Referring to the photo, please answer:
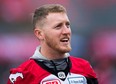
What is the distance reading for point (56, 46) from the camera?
166 centimetres

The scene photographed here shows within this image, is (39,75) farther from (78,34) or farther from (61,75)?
(78,34)

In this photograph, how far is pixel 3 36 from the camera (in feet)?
10.9

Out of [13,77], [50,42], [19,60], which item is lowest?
[19,60]

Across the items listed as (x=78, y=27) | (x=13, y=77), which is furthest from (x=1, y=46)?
(x=13, y=77)

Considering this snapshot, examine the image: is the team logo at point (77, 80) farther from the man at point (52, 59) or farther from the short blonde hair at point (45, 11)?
the short blonde hair at point (45, 11)

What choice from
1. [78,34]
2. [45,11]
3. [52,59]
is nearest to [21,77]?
[52,59]

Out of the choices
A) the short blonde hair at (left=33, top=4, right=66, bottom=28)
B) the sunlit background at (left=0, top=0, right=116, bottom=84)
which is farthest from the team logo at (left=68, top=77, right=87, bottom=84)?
the sunlit background at (left=0, top=0, right=116, bottom=84)

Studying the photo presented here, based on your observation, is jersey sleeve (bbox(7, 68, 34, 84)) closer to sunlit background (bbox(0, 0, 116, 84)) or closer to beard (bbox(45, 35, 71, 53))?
beard (bbox(45, 35, 71, 53))

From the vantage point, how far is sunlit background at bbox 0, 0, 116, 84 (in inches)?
127

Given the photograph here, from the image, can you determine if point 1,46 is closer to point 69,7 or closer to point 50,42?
point 69,7

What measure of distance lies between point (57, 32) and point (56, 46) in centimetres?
6

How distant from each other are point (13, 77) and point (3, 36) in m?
1.72

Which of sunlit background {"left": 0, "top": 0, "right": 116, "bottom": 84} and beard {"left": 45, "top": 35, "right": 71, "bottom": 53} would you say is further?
sunlit background {"left": 0, "top": 0, "right": 116, "bottom": 84}

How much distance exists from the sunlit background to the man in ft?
4.77
